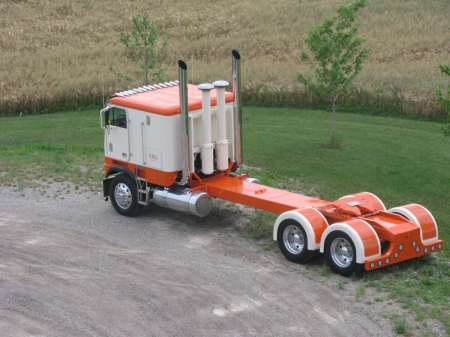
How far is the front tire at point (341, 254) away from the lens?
13625 millimetres

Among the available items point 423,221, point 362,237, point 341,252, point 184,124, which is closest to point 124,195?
point 184,124

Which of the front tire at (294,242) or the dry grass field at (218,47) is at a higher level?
the dry grass field at (218,47)

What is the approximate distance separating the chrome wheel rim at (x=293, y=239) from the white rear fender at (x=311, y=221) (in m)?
0.22

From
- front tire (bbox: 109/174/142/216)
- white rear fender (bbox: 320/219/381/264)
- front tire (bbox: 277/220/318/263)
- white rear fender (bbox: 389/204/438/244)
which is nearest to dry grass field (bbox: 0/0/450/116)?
front tire (bbox: 109/174/142/216)

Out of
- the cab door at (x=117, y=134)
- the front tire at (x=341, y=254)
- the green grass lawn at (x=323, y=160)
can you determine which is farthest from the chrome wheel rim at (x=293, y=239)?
the cab door at (x=117, y=134)

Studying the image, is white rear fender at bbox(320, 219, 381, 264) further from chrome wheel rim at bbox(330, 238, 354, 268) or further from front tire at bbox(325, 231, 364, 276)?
chrome wheel rim at bbox(330, 238, 354, 268)

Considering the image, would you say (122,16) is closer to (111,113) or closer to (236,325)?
(111,113)

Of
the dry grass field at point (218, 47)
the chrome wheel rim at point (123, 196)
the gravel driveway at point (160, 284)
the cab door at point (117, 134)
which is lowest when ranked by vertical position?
the gravel driveway at point (160, 284)

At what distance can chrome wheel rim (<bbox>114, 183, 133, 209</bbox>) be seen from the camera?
17.5 metres

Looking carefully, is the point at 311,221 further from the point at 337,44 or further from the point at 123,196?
the point at 337,44

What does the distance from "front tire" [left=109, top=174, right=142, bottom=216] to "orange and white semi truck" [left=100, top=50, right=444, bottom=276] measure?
22 mm

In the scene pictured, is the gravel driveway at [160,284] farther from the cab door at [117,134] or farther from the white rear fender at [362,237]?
the cab door at [117,134]

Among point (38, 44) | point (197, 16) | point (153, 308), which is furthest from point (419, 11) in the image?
point (153, 308)

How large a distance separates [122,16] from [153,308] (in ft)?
128
